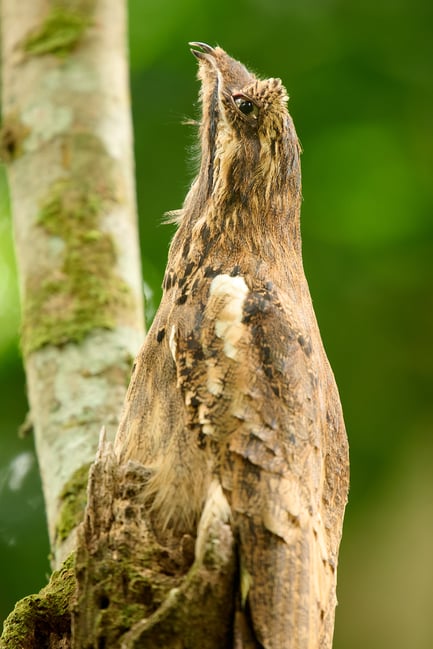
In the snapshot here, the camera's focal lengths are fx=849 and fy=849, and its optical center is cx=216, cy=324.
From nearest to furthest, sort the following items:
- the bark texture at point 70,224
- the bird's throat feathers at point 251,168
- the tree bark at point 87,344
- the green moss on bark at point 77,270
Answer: the tree bark at point 87,344, the bird's throat feathers at point 251,168, the bark texture at point 70,224, the green moss on bark at point 77,270

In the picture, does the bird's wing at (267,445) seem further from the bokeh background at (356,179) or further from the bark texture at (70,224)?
the bokeh background at (356,179)

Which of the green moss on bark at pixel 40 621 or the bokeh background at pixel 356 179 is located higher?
the bokeh background at pixel 356 179

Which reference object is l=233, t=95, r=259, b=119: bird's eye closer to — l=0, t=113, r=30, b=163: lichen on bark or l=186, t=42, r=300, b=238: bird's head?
l=186, t=42, r=300, b=238: bird's head

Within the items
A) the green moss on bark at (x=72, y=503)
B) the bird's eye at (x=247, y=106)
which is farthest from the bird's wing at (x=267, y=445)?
the green moss on bark at (x=72, y=503)

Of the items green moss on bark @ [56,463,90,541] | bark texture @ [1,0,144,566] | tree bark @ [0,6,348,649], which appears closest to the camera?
tree bark @ [0,6,348,649]

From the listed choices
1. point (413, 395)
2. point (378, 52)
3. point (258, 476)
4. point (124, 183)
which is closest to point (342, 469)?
point (258, 476)

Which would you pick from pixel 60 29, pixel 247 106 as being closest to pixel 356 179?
pixel 60 29

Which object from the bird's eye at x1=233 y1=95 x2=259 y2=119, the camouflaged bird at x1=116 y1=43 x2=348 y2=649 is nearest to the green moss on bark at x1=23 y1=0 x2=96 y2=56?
the camouflaged bird at x1=116 y1=43 x2=348 y2=649
